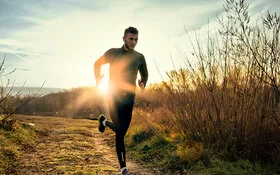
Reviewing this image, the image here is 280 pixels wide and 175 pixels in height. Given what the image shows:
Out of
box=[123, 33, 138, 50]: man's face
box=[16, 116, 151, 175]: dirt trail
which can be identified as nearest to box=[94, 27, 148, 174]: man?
box=[123, 33, 138, 50]: man's face

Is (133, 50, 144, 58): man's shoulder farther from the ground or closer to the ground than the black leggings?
farther from the ground

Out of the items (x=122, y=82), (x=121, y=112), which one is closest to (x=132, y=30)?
(x=122, y=82)

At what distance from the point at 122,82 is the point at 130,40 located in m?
0.69

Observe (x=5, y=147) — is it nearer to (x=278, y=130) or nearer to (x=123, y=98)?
(x=123, y=98)

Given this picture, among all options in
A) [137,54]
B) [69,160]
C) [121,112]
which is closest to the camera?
[121,112]

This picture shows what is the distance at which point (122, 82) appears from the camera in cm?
466

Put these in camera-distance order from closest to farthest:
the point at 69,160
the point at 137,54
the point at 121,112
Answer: the point at 121,112 < the point at 137,54 < the point at 69,160

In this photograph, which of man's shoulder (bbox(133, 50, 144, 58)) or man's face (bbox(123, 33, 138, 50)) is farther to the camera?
man's shoulder (bbox(133, 50, 144, 58))

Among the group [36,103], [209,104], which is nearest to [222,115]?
[209,104]

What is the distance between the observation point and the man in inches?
181

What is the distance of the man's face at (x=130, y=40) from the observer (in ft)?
15.4

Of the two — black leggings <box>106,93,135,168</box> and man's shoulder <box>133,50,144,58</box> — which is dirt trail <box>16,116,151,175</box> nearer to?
black leggings <box>106,93,135,168</box>

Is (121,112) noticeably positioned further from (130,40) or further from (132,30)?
(132,30)

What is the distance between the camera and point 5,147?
5988mm
